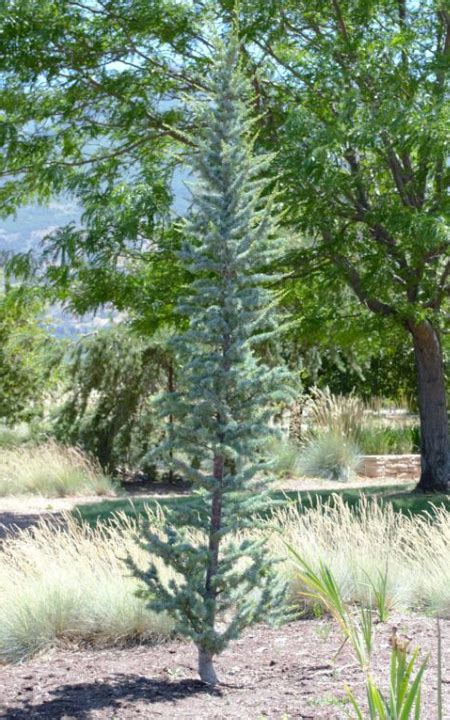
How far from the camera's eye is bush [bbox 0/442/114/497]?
1437 cm

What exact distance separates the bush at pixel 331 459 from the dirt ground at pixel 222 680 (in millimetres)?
10027

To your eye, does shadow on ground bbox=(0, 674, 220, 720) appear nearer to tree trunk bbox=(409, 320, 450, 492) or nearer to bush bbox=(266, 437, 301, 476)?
tree trunk bbox=(409, 320, 450, 492)

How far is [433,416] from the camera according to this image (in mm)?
12391

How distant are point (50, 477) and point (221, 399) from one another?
10059 mm

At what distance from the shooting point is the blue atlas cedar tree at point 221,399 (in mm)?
4824

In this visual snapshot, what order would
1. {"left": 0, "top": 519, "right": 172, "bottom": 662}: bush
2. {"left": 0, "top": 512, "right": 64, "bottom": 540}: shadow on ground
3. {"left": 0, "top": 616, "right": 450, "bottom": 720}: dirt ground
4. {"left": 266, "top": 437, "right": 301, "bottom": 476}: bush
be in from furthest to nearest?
1. {"left": 266, "top": 437, "right": 301, "bottom": 476}: bush
2. {"left": 0, "top": 512, "right": 64, "bottom": 540}: shadow on ground
3. {"left": 0, "top": 519, "right": 172, "bottom": 662}: bush
4. {"left": 0, "top": 616, "right": 450, "bottom": 720}: dirt ground

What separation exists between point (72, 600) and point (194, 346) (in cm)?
208

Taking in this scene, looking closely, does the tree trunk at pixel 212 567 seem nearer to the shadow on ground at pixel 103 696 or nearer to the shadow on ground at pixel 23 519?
the shadow on ground at pixel 103 696

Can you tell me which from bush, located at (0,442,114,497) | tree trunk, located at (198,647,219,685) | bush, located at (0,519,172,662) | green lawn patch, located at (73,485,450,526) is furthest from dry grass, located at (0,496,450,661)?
bush, located at (0,442,114,497)

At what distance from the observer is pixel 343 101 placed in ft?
31.8

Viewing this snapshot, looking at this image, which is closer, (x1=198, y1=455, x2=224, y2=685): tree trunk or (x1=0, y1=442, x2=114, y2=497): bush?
(x1=198, y1=455, x2=224, y2=685): tree trunk

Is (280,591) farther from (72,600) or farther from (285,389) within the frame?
(72,600)

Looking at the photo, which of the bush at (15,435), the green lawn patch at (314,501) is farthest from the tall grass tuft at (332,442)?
the bush at (15,435)

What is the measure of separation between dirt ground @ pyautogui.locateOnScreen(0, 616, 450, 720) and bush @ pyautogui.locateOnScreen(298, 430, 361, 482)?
10027 millimetres
